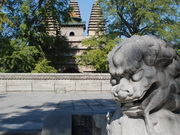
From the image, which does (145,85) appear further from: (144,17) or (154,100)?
(144,17)

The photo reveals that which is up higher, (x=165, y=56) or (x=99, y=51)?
(x=99, y=51)

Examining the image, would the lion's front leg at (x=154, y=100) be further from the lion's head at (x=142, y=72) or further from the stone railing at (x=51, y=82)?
the stone railing at (x=51, y=82)

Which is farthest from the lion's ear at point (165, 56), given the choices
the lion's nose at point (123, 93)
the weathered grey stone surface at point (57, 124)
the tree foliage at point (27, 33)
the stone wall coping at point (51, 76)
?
the tree foliage at point (27, 33)

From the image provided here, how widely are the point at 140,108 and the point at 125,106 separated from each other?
0.39 feet

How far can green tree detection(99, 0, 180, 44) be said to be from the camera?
20.9 meters

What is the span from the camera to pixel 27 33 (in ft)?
70.7

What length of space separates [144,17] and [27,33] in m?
11.0

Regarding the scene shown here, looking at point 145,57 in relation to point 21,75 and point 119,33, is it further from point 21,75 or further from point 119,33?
point 119,33

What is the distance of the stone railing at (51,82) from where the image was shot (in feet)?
48.3

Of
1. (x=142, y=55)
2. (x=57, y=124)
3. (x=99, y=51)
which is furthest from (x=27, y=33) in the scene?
(x=142, y=55)

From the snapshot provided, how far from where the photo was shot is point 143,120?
1854 millimetres

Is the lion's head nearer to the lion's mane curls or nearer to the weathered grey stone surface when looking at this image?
the lion's mane curls

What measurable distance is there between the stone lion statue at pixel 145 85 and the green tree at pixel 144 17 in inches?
770

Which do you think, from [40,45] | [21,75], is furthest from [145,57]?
[40,45]
